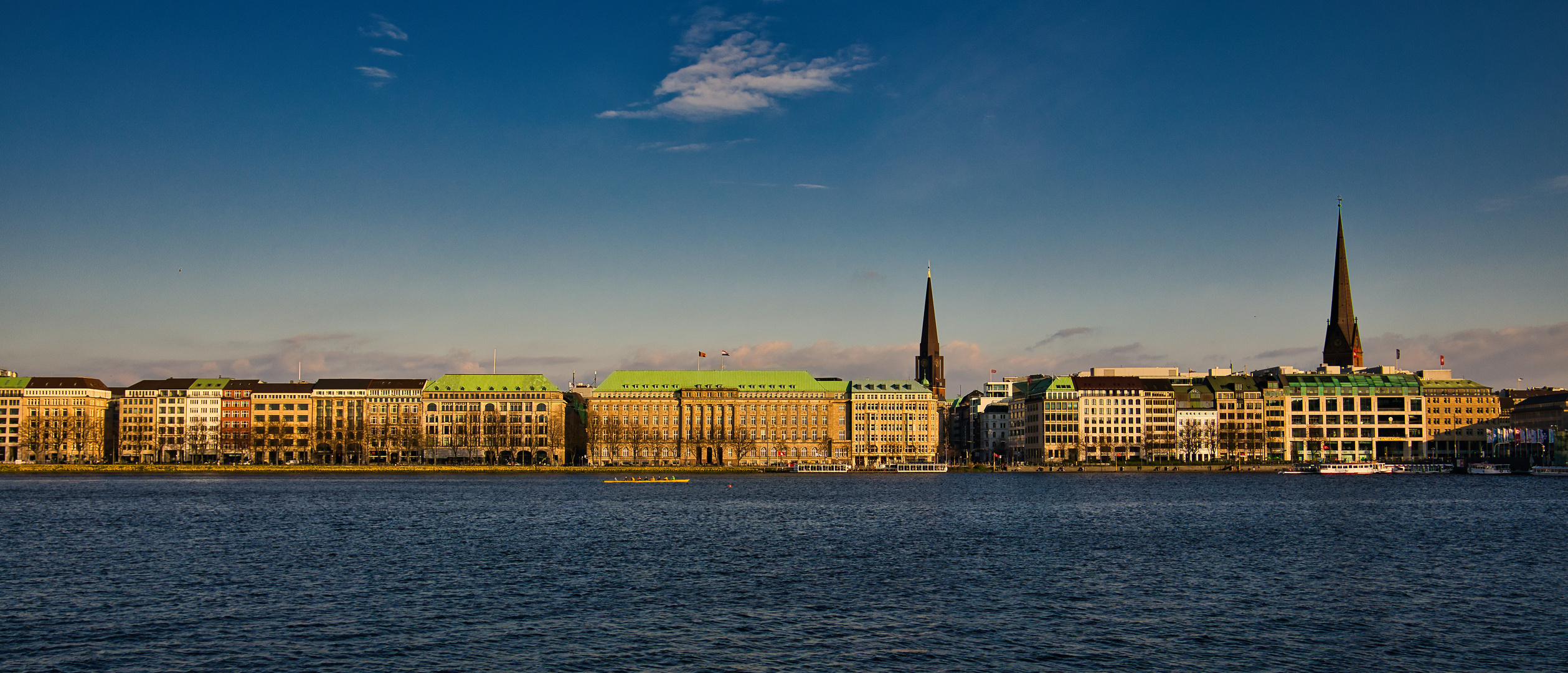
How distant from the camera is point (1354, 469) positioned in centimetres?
17325

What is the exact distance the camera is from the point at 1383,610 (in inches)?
1528

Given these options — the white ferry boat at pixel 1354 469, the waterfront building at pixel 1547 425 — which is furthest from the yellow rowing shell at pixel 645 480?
the waterfront building at pixel 1547 425

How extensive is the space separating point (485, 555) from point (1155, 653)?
30.3 metres

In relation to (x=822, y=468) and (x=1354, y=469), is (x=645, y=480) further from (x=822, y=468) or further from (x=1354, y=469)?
(x=1354, y=469)

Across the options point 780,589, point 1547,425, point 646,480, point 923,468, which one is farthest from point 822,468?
point 780,589

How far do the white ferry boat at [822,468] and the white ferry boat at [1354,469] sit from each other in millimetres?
66683

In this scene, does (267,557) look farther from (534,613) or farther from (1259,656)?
(1259,656)

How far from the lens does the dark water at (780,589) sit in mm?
31875

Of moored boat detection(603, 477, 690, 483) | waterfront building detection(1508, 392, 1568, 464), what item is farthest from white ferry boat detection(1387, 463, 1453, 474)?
moored boat detection(603, 477, 690, 483)

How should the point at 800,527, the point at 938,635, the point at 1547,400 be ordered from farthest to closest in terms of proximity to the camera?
the point at 1547,400 < the point at 800,527 < the point at 938,635

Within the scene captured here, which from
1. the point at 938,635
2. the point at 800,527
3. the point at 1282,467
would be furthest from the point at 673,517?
the point at 1282,467

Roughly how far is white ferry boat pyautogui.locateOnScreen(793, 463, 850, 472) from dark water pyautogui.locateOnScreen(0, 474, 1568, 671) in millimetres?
105092

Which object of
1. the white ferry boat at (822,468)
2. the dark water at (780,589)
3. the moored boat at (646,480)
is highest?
the dark water at (780,589)

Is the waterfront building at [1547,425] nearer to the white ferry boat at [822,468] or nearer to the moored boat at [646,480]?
the white ferry boat at [822,468]
